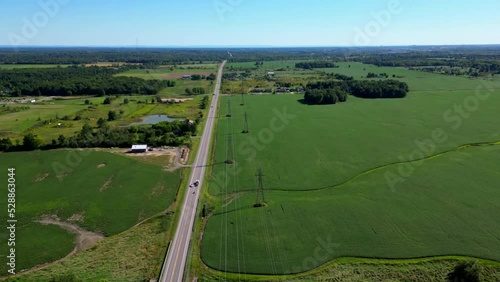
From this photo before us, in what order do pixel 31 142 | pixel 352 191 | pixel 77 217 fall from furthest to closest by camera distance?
1. pixel 31 142
2. pixel 352 191
3. pixel 77 217

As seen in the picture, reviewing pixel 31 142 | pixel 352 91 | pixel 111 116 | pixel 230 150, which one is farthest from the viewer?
pixel 352 91

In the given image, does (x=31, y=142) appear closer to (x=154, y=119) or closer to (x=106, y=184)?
(x=106, y=184)

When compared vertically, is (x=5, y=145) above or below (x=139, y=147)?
above

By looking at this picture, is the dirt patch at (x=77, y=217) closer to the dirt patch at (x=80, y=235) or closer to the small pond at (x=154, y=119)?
the dirt patch at (x=80, y=235)

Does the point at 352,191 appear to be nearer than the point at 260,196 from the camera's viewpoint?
No

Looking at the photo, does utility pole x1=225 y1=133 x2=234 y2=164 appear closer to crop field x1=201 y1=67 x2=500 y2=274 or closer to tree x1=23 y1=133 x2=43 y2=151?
crop field x1=201 y1=67 x2=500 y2=274

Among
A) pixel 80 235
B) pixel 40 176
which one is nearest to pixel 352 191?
pixel 80 235

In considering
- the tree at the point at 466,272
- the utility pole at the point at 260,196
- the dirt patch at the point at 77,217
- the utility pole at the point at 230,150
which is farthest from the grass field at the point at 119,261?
the tree at the point at 466,272

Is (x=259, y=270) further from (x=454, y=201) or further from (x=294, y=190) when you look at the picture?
(x=454, y=201)
